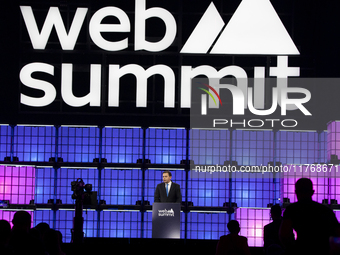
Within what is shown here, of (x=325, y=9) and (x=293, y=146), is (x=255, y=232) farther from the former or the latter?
(x=325, y=9)

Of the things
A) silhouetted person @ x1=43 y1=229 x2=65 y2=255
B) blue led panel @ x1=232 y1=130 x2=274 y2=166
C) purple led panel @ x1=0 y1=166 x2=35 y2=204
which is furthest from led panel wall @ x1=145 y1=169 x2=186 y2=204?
silhouetted person @ x1=43 y1=229 x2=65 y2=255

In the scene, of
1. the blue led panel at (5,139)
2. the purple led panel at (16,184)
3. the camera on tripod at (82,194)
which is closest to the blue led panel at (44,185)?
the purple led panel at (16,184)

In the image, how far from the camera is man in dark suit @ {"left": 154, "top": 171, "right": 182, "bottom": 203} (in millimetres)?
8109

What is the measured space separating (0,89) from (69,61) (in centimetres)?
125

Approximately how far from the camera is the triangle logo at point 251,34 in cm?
893

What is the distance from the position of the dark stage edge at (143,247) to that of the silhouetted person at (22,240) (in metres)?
2.28

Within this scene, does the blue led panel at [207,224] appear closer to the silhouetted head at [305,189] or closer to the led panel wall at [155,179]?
the led panel wall at [155,179]

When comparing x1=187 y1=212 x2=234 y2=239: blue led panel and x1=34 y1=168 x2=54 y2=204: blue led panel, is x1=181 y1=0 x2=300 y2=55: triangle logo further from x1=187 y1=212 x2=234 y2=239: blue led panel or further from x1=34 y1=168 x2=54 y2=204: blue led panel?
x1=34 y1=168 x2=54 y2=204: blue led panel

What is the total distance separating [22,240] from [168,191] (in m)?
4.24

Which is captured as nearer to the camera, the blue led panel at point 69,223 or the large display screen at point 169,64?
the blue led panel at point 69,223

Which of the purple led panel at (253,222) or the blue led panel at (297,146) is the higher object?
the blue led panel at (297,146)

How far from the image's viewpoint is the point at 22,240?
13.4ft

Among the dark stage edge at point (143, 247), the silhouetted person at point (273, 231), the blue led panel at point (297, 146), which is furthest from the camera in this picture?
the blue led panel at point (297, 146)

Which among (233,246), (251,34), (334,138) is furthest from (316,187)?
(233,246)
